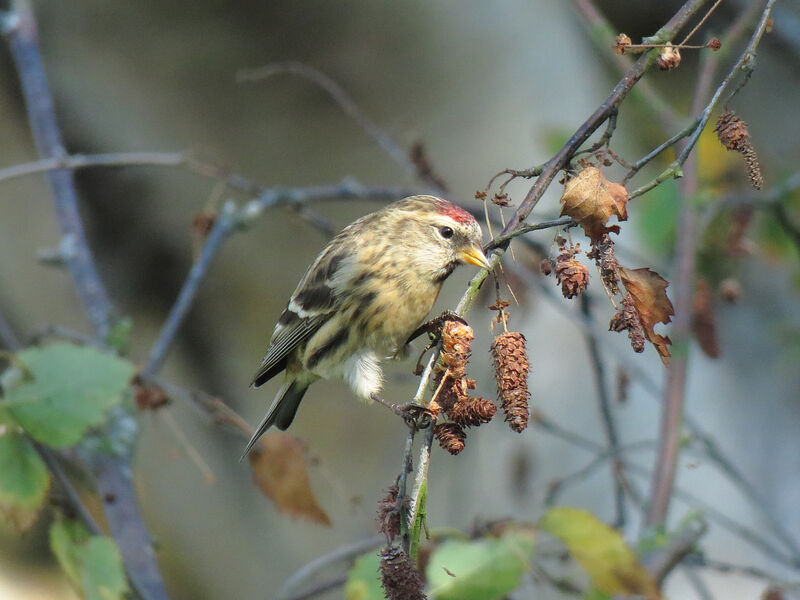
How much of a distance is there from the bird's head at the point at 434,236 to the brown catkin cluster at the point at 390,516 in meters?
0.87

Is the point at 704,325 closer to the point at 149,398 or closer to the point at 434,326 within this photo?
the point at 434,326

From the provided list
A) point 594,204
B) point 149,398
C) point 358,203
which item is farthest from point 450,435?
point 358,203

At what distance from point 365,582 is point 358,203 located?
2162mm

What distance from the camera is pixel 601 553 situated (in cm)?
Result: 131

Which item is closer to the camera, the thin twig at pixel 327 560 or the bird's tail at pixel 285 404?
the thin twig at pixel 327 560

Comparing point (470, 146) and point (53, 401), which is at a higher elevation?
point (470, 146)

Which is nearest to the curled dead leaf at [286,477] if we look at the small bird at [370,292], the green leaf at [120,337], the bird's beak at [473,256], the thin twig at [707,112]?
the small bird at [370,292]

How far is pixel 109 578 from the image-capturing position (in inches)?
57.7

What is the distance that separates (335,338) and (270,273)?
1552mm

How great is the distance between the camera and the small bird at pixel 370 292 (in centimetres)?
181

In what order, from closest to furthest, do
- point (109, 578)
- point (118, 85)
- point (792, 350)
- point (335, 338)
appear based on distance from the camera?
1. point (109, 578)
2. point (335, 338)
3. point (792, 350)
4. point (118, 85)

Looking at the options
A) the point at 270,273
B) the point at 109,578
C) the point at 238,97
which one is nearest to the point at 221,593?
the point at 270,273

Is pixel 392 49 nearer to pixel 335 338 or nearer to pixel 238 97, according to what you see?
pixel 238 97

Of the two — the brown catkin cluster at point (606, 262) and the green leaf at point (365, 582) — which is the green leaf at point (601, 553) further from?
the brown catkin cluster at point (606, 262)
